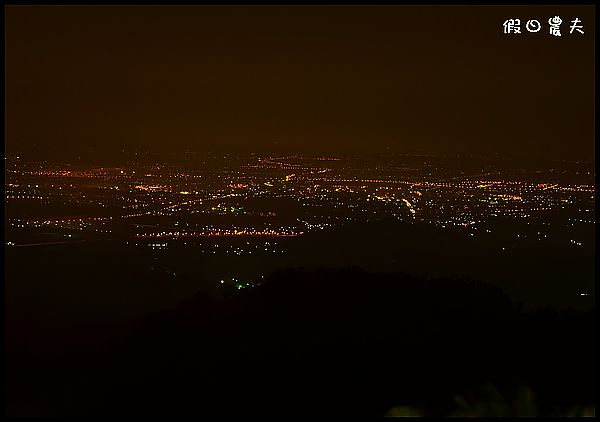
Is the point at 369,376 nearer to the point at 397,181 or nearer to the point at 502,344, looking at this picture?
the point at 502,344

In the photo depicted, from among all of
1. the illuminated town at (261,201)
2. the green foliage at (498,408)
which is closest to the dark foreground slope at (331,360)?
the green foliage at (498,408)

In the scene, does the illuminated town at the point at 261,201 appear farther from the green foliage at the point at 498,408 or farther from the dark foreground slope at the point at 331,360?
the green foliage at the point at 498,408

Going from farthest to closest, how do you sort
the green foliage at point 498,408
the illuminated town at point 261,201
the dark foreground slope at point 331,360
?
the illuminated town at point 261,201
the dark foreground slope at point 331,360
the green foliage at point 498,408

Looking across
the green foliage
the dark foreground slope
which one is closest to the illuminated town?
the dark foreground slope

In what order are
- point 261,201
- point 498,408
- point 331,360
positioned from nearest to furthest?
point 498,408
point 331,360
point 261,201

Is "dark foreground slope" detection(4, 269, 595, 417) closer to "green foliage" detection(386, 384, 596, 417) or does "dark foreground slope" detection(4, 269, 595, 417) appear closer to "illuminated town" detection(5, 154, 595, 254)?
"green foliage" detection(386, 384, 596, 417)

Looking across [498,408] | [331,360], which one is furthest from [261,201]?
[498,408]

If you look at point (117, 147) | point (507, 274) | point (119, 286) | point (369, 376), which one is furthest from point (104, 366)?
point (117, 147)

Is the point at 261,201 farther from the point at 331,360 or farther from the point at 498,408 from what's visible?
the point at 498,408
